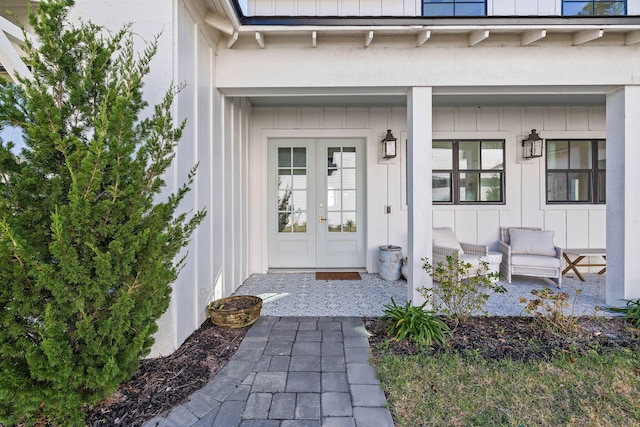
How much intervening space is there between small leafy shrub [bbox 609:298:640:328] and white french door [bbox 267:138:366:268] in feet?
10.8

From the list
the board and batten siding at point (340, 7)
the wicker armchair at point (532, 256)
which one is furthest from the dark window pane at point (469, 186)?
the board and batten siding at point (340, 7)

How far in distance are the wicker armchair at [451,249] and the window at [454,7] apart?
10.4 ft

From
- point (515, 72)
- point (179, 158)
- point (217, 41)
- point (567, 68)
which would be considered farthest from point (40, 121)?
point (567, 68)

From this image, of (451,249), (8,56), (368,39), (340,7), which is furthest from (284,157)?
(8,56)

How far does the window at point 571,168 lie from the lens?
5254 millimetres

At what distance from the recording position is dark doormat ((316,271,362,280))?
4.88 m

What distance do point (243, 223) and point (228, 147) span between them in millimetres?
1274

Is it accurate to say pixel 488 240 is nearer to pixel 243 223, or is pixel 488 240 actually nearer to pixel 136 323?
pixel 243 223

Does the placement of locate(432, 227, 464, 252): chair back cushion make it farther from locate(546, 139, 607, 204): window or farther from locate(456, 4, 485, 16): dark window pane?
locate(456, 4, 485, 16): dark window pane

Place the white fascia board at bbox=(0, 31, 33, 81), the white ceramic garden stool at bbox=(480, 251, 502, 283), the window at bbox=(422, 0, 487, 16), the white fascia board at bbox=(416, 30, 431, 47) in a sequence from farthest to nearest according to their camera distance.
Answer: the white ceramic garden stool at bbox=(480, 251, 502, 283)
the window at bbox=(422, 0, 487, 16)
the white fascia board at bbox=(416, 30, 431, 47)
the white fascia board at bbox=(0, 31, 33, 81)

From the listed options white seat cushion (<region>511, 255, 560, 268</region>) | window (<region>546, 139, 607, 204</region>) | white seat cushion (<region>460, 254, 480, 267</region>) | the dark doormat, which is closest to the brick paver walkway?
the dark doormat

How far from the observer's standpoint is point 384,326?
9.91 feet

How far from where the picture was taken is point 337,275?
5062mm

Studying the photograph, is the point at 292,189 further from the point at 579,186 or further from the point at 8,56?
the point at 579,186
